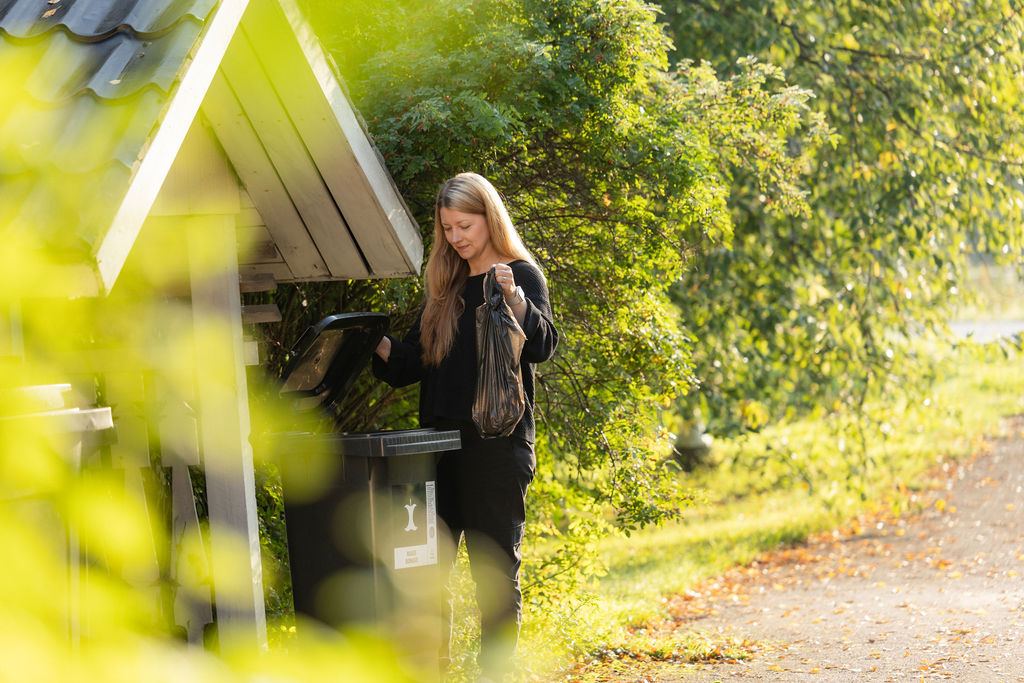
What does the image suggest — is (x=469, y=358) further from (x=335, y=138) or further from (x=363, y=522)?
(x=335, y=138)

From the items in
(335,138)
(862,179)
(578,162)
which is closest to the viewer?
(335,138)

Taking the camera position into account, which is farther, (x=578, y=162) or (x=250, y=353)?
(x=578, y=162)

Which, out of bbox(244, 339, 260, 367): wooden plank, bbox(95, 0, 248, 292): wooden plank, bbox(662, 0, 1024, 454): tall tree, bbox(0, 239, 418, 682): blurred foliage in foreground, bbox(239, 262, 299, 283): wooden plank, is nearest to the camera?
bbox(0, 239, 418, 682): blurred foliage in foreground

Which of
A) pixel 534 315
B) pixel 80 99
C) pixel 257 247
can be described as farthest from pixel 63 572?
pixel 257 247

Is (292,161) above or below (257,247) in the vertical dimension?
above

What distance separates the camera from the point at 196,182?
145 inches

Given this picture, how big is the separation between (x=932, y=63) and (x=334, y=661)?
9.45 metres

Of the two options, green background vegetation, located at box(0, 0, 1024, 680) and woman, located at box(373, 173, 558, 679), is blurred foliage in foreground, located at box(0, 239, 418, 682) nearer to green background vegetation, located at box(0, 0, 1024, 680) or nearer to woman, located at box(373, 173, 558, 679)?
green background vegetation, located at box(0, 0, 1024, 680)

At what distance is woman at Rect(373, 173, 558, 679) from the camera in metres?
3.53

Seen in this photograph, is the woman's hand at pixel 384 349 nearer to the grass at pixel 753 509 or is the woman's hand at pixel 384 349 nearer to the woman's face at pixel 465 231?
the woman's face at pixel 465 231

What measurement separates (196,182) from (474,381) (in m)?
1.25

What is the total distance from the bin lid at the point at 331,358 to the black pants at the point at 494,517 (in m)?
0.49

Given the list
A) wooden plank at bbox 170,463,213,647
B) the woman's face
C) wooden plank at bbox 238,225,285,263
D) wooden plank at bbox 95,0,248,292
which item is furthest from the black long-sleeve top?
wooden plank at bbox 95,0,248,292

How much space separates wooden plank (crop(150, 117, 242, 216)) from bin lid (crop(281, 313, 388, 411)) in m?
0.61
